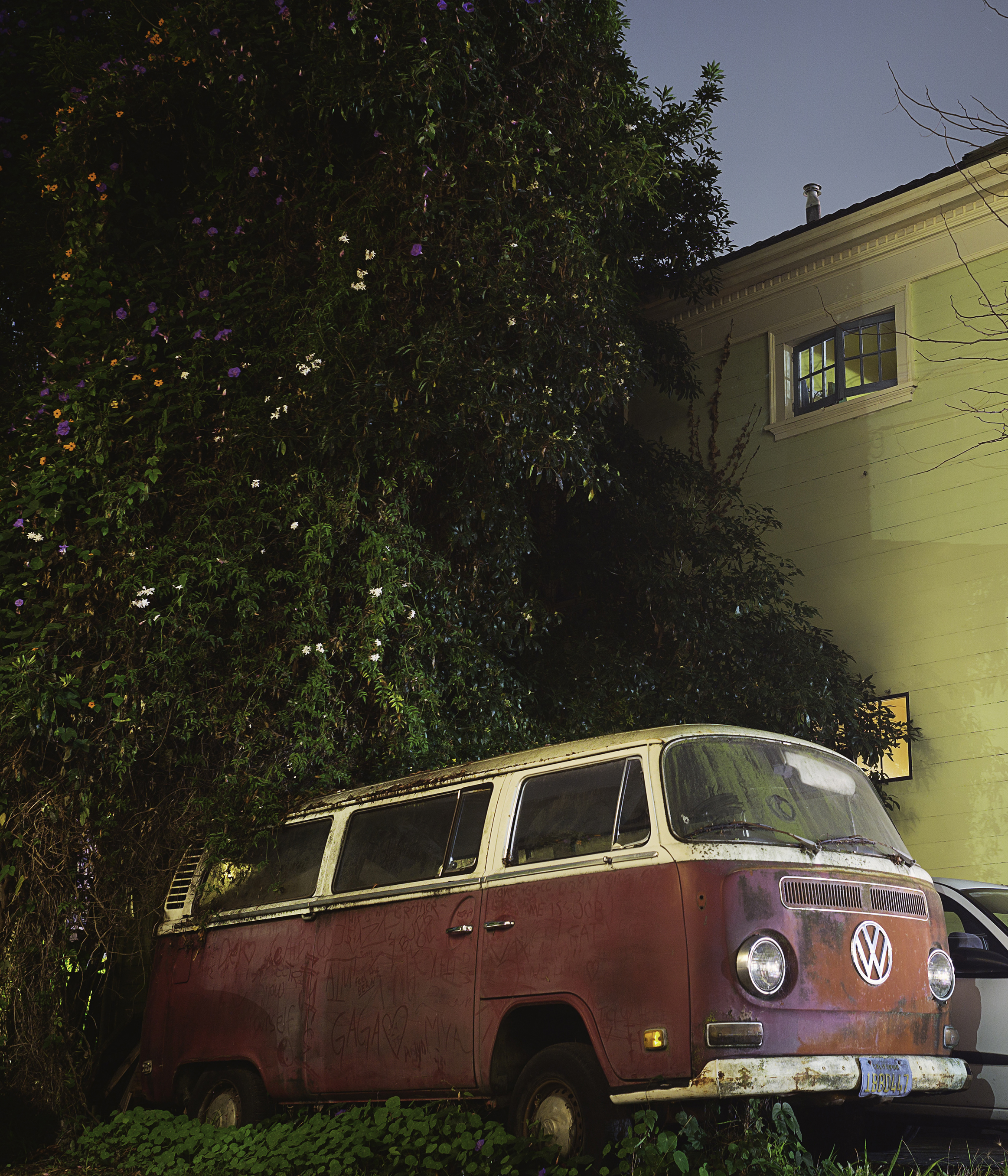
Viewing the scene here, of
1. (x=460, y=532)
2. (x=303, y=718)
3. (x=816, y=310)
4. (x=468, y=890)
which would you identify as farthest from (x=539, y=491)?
(x=468, y=890)

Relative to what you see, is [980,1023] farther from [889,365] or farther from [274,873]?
[889,365]

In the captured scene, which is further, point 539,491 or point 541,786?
point 539,491

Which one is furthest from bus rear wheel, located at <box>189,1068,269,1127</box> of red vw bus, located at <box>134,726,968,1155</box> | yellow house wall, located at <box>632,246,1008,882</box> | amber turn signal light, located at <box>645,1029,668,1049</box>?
yellow house wall, located at <box>632,246,1008,882</box>

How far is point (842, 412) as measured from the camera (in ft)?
49.4

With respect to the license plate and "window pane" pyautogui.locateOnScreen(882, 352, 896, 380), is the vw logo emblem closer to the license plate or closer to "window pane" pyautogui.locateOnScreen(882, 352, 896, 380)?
the license plate

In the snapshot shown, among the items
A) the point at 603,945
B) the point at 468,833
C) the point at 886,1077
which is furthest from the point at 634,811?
the point at 886,1077

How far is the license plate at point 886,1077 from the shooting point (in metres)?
5.35

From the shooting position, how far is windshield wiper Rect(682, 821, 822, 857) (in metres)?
5.53

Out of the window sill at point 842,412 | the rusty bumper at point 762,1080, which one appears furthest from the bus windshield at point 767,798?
the window sill at point 842,412

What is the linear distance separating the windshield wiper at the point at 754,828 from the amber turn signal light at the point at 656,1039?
0.84 m

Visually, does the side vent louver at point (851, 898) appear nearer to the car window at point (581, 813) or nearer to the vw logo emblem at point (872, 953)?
the vw logo emblem at point (872, 953)

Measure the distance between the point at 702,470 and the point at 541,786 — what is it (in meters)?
9.91

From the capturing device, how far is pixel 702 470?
51.1ft

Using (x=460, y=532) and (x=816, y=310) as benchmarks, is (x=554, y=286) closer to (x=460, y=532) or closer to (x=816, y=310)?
(x=460, y=532)
